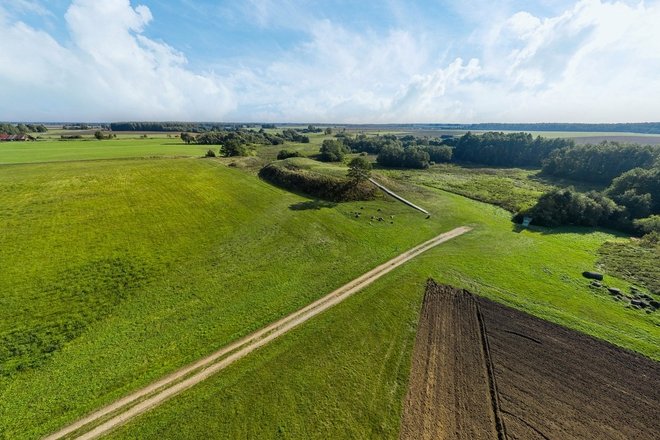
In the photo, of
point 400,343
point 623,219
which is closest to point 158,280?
point 400,343

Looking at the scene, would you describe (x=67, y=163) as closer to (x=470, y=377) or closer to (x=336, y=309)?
(x=336, y=309)

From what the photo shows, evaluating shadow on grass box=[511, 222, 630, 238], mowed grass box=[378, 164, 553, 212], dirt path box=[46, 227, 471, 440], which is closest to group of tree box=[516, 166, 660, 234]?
shadow on grass box=[511, 222, 630, 238]

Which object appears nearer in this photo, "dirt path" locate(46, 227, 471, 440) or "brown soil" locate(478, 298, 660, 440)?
"dirt path" locate(46, 227, 471, 440)

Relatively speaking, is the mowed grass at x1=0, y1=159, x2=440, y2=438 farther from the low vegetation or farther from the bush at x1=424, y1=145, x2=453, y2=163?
the bush at x1=424, y1=145, x2=453, y2=163

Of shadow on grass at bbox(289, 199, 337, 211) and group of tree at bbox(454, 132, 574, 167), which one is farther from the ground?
group of tree at bbox(454, 132, 574, 167)

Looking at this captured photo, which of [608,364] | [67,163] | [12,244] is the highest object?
[67,163]

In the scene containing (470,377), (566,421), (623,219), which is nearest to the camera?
(566,421)

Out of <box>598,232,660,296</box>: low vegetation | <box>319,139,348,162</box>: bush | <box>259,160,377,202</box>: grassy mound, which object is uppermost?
<box>319,139,348,162</box>: bush

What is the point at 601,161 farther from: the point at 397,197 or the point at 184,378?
the point at 184,378

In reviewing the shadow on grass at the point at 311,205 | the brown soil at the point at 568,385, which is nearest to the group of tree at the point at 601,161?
the shadow on grass at the point at 311,205
